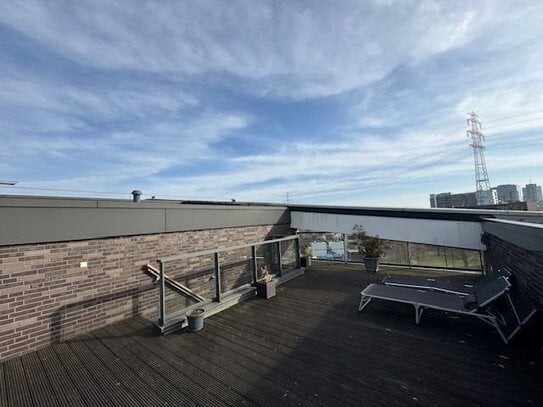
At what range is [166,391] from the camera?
2873mm

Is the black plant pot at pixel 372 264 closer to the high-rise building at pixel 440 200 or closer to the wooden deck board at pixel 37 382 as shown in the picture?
the wooden deck board at pixel 37 382

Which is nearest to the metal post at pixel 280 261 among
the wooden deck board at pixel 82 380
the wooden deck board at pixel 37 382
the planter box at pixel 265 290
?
the planter box at pixel 265 290

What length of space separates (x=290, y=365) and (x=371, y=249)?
662 centimetres

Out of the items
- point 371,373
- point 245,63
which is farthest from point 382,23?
point 371,373

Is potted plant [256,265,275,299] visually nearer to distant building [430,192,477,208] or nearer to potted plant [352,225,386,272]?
potted plant [352,225,386,272]

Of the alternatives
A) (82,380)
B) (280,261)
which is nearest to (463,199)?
(280,261)

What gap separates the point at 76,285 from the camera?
4.66 metres

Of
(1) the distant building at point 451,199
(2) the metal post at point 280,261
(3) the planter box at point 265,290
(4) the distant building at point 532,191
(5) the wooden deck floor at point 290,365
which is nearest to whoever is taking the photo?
(5) the wooden deck floor at point 290,365

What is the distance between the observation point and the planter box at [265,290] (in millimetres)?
6324

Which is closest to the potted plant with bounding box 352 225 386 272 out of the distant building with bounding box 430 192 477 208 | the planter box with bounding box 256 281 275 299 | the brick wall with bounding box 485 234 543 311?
the brick wall with bounding box 485 234 543 311

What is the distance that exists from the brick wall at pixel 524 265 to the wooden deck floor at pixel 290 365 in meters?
0.70

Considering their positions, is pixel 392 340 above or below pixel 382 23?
below

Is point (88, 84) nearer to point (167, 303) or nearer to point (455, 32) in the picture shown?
point (167, 303)

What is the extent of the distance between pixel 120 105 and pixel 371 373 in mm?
9745
